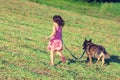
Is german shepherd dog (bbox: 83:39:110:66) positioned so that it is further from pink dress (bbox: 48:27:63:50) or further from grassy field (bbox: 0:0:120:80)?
pink dress (bbox: 48:27:63:50)

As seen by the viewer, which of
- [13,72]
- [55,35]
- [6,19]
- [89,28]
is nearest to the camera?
[13,72]

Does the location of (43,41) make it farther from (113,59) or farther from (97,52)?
(97,52)

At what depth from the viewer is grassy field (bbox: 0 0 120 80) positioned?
971 centimetres

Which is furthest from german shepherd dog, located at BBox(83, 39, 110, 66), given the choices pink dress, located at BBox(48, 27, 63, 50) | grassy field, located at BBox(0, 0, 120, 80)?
pink dress, located at BBox(48, 27, 63, 50)

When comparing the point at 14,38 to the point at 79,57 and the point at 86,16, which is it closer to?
the point at 79,57

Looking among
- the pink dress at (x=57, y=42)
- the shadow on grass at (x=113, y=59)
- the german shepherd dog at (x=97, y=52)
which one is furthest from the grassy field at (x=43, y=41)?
the pink dress at (x=57, y=42)

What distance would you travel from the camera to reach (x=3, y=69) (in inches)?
369

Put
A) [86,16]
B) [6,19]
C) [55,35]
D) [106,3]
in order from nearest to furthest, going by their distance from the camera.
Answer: [55,35], [6,19], [86,16], [106,3]

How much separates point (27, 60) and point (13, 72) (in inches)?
51.9

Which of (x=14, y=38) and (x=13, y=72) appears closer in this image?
(x=13, y=72)

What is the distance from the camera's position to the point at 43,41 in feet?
45.5

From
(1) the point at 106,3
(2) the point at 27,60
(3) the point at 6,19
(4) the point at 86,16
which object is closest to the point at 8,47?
(2) the point at 27,60

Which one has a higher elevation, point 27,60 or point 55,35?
point 55,35

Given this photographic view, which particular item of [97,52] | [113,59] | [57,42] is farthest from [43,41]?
[57,42]
